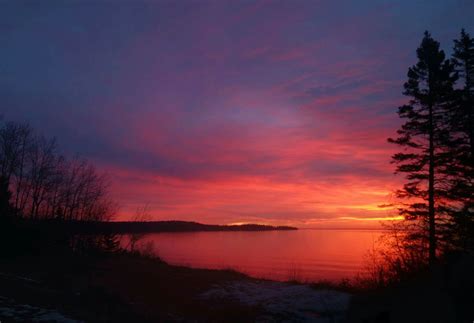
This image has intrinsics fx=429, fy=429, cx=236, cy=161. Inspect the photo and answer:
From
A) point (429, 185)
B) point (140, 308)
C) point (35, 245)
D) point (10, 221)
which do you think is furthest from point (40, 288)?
point (429, 185)

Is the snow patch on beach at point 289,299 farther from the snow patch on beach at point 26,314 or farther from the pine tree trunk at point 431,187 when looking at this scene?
the pine tree trunk at point 431,187

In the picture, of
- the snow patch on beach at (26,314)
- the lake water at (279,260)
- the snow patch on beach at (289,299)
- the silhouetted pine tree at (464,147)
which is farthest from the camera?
the lake water at (279,260)

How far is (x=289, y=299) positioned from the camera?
64.2 ft

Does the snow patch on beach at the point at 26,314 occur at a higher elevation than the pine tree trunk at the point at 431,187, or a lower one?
lower

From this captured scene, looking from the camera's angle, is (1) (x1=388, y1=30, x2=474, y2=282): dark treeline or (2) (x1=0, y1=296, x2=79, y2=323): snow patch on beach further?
(1) (x1=388, y1=30, x2=474, y2=282): dark treeline

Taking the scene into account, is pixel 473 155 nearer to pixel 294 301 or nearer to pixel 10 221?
pixel 294 301

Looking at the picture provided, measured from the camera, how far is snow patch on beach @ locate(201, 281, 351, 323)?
16.9 metres

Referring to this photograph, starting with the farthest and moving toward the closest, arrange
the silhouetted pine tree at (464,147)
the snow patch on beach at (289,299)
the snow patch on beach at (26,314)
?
the silhouetted pine tree at (464,147) → the snow patch on beach at (289,299) → the snow patch on beach at (26,314)

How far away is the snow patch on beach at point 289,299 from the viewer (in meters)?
16.9

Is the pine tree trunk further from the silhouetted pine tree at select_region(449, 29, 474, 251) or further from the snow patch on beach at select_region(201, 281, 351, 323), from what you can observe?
the snow patch on beach at select_region(201, 281, 351, 323)

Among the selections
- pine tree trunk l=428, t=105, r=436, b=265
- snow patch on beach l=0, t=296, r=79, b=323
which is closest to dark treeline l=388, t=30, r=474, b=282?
pine tree trunk l=428, t=105, r=436, b=265

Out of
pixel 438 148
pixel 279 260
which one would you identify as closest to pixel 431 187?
pixel 438 148

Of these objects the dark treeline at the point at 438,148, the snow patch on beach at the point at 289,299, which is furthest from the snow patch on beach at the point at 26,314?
the dark treeline at the point at 438,148

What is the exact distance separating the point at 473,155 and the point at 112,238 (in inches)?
1187
